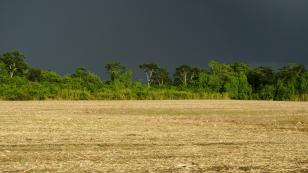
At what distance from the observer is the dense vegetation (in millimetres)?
72875

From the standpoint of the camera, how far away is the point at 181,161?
12633mm

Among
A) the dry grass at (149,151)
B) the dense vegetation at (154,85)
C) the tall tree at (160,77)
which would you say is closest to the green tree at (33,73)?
the dense vegetation at (154,85)

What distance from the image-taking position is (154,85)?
8981cm

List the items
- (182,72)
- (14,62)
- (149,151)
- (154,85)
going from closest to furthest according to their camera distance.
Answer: (149,151) → (154,85) → (14,62) → (182,72)

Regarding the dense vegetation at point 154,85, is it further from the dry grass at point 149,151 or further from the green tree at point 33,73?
the dry grass at point 149,151

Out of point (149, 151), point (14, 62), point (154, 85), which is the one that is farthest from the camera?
point (14, 62)

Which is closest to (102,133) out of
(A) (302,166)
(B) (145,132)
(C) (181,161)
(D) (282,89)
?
(B) (145,132)

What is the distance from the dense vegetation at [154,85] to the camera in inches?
2869

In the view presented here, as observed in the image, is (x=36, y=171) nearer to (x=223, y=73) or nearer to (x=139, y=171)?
(x=139, y=171)

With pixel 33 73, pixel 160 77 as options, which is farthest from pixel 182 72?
pixel 33 73

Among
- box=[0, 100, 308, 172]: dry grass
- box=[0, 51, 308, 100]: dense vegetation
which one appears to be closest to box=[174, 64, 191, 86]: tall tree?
box=[0, 51, 308, 100]: dense vegetation

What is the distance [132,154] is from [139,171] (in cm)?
279

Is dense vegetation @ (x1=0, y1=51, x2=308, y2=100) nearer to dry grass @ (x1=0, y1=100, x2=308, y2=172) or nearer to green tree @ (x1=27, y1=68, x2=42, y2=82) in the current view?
green tree @ (x1=27, y1=68, x2=42, y2=82)

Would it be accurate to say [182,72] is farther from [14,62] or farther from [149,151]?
[149,151]
